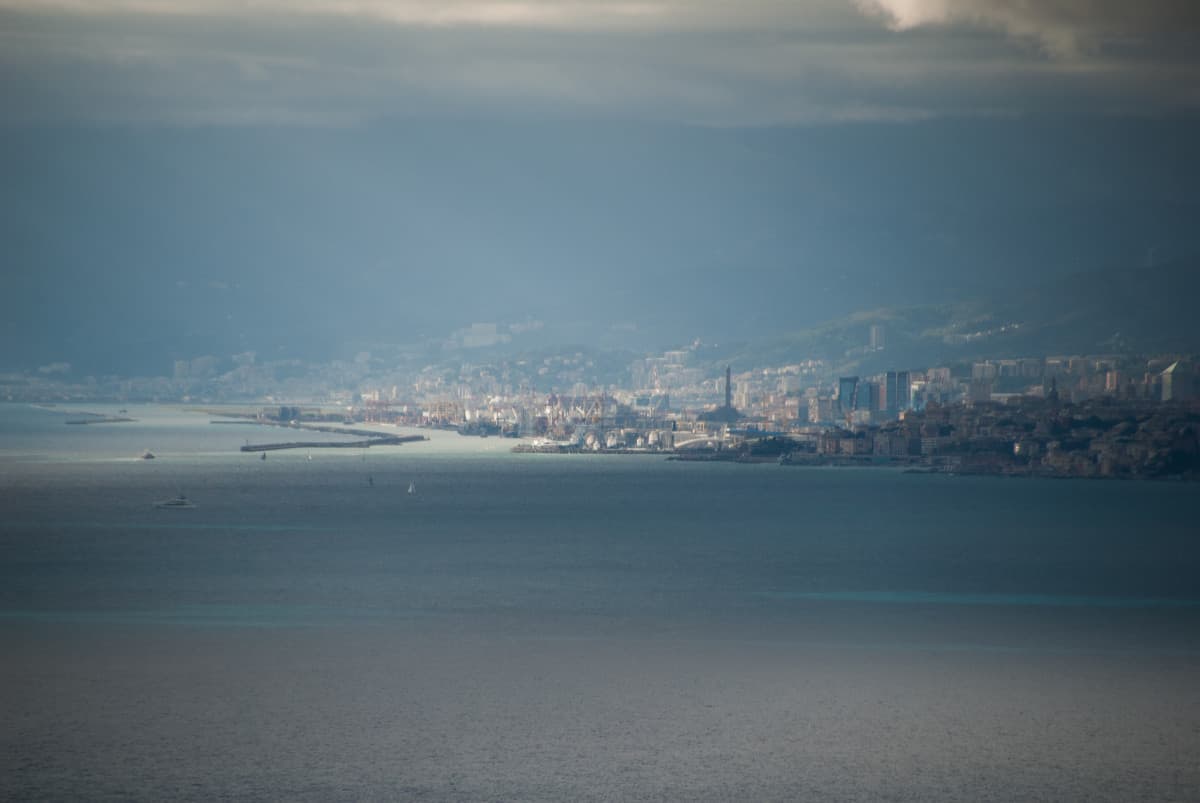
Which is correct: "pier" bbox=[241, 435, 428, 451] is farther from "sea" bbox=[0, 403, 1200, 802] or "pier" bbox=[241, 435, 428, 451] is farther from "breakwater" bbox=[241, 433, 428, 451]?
"sea" bbox=[0, 403, 1200, 802]

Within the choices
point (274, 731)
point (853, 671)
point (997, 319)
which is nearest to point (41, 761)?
point (274, 731)

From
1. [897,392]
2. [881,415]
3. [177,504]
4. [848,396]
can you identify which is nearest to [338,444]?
[881,415]

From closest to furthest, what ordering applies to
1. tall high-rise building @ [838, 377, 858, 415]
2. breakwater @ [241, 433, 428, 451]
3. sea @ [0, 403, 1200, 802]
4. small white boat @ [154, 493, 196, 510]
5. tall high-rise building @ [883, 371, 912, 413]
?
sea @ [0, 403, 1200, 802] < small white boat @ [154, 493, 196, 510] < breakwater @ [241, 433, 428, 451] < tall high-rise building @ [883, 371, 912, 413] < tall high-rise building @ [838, 377, 858, 415]

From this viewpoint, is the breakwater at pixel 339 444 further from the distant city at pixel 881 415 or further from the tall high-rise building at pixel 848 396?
the tall high-rise building at pixel 848 396

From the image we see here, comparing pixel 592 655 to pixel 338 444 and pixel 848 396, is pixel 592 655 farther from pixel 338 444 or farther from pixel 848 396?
pixel 848 396

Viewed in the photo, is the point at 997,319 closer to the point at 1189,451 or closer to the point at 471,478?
the point at 1189,451

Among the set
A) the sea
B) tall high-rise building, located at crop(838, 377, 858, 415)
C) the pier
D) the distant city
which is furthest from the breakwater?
the sea

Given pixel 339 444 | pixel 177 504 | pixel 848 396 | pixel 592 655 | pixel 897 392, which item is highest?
pixel 897 392

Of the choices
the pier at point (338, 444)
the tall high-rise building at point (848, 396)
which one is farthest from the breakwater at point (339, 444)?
the tall high-rise building at point (848, 396)
